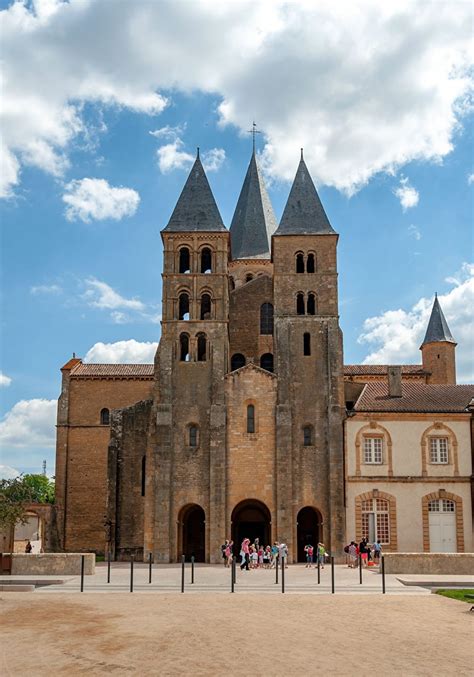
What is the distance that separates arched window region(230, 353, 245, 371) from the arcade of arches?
27.7 feet

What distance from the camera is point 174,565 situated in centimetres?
3812

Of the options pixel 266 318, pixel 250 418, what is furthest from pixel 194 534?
pixel 266 318

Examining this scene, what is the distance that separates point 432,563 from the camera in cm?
2756

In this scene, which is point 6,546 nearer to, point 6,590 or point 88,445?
point 6,590

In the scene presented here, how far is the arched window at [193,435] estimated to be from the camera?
137 feet

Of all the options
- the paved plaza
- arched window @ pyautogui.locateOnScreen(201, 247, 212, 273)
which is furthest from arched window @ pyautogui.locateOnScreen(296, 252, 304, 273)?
the paved plaza

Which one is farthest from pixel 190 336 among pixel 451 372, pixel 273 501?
pixel 451 372

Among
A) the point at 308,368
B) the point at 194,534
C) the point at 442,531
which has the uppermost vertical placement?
the point at 308,368

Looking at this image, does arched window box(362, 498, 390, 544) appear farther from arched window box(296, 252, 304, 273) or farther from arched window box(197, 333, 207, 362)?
arched window box(296, 252, 304, 273)

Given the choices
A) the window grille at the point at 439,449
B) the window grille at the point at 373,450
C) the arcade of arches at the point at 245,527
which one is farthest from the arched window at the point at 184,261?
the window grille at the point at 439,449

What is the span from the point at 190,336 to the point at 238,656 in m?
30.4

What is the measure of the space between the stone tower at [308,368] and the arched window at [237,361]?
4.60 metres

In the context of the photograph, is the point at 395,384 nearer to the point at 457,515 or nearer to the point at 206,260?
the point at 457,515

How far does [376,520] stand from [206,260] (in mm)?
17571
